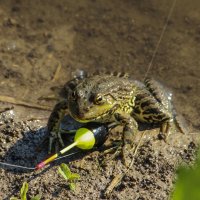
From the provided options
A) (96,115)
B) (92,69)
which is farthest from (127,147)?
(92,69)

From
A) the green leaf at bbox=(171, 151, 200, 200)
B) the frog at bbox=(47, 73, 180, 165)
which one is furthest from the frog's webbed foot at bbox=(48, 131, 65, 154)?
the green leaf at bbox=(171, 151, 200, 200)

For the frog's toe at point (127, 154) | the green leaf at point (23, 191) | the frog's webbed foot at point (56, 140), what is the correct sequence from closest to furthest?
the green leaf at point (23, 191) < the frog's toe at point (127, 154) < the frog's webbed foot at point (56, 140)

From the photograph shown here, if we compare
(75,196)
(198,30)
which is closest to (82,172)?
(75,196)

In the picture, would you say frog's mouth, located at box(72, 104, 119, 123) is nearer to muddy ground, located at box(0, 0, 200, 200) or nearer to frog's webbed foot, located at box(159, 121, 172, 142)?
muddy ground, located at box(0, 0, 200, 200)

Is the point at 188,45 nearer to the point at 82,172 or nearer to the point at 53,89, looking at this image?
the point at 53,89

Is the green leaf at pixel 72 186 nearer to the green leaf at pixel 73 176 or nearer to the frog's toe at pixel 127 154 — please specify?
the green leaf at pixel 73 176

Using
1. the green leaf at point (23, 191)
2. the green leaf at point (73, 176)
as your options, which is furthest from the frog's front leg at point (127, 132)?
the green leaf at point (23, 191)
